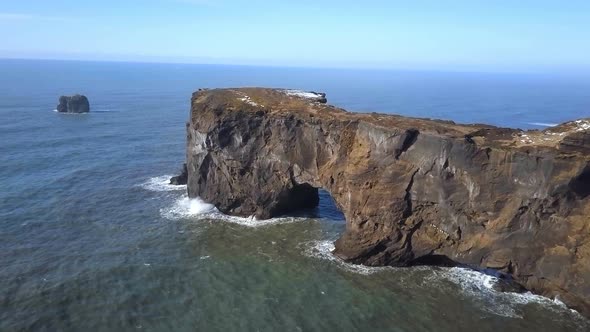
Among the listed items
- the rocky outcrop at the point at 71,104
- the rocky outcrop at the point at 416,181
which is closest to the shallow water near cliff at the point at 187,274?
the rocky outcrop at the point at 416,181

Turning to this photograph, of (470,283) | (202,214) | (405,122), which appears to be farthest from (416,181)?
(202,214)

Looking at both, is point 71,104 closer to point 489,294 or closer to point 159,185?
point 159,185

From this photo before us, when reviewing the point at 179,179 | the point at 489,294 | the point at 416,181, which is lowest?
the point at 489,294

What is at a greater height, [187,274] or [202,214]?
[202,214]

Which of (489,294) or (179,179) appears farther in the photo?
(179,179)

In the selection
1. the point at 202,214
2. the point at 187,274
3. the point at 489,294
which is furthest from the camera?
the point at 202,214
